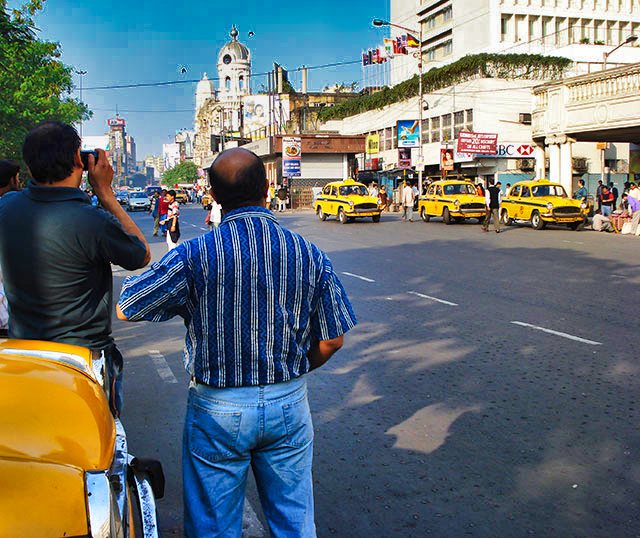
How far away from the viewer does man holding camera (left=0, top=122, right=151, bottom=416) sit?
3.21 metres

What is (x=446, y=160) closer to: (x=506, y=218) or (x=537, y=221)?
(x=506, y=218)

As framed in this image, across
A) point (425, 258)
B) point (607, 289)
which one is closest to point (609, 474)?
point (607, 289)

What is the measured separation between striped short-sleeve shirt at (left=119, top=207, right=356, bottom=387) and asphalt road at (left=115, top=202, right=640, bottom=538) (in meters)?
1.62

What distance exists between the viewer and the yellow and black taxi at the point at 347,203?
3275 cm

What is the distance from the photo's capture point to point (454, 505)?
4.08 meters

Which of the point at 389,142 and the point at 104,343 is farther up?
the point at 389,142

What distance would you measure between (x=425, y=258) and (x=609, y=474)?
12.9 metres

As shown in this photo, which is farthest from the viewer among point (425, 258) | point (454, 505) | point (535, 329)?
point (425, 258)

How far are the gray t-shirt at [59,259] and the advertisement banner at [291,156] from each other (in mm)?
50232

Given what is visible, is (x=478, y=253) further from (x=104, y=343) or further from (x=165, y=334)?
(x=104, y=343)

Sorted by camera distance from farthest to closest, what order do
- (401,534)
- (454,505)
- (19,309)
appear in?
(454,505), (401,534), (19,309)

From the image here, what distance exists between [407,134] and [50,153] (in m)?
45.7

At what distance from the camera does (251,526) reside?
3914 mm

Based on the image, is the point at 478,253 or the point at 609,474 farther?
the point at 478,253
